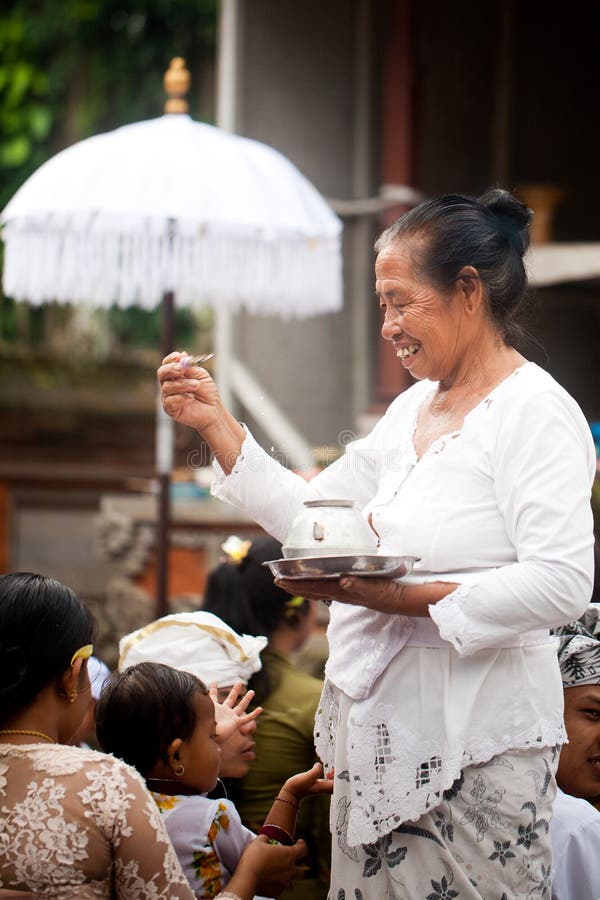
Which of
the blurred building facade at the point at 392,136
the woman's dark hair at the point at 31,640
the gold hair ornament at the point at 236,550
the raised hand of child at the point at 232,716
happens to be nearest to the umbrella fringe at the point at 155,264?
the blurred building facade at the point at 392,136

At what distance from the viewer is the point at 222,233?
4.46 meters

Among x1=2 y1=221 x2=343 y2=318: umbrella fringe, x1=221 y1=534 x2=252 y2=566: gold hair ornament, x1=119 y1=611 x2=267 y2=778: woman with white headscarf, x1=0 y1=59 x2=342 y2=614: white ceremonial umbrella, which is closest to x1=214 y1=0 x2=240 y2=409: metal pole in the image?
x1=0 y1=59 x2=342 y2=614: white ceremonial umbrella

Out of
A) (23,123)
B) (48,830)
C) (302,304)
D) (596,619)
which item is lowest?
(48,830)

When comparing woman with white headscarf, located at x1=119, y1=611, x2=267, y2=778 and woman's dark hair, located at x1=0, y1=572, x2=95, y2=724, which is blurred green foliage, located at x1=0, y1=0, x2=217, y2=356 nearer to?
woman with white headscarf, located at x1=119, y1=611, x2=267, y2=778

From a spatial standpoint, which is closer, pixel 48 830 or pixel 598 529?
pixel 48 830

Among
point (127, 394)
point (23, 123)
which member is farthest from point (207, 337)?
point (23, 123)

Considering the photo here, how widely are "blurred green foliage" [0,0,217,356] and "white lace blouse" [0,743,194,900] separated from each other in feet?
23.8

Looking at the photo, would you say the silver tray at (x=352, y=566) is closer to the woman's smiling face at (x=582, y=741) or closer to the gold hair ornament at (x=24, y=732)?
the gold hair ornament at (x=24, y=732)

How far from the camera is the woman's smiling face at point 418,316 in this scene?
2221 millimetres

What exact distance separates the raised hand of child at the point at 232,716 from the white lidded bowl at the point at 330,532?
58cm

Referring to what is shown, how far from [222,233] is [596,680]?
2460mm

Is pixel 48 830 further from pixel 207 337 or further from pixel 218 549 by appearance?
pixel 207 337

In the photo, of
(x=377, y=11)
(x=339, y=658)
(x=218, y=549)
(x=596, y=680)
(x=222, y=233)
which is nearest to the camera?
(x=339, y=658)

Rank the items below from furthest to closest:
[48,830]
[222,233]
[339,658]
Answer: [222,233] → [339,658] → [48,830]
